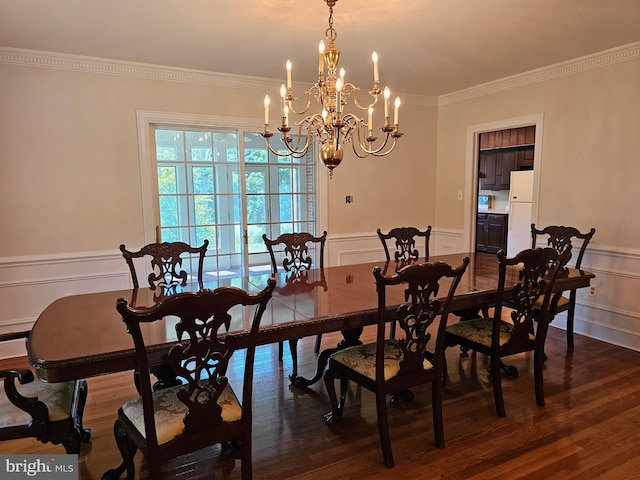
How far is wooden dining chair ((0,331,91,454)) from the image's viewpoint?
→ 5.49ft

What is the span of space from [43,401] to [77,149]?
2.53 m

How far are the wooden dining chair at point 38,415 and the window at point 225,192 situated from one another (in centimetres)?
234

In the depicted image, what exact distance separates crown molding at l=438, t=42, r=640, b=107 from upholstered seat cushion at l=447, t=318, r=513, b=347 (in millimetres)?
2572

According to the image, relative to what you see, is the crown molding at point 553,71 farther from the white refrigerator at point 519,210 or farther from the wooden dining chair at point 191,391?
the wooden dining chair at point 191,391

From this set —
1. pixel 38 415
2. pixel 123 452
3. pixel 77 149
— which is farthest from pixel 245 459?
pixel 77 149

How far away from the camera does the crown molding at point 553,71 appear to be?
349 centimetres

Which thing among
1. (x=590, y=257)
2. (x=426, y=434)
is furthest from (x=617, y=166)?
(x=426, y=434)

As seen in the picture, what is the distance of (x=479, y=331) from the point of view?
2.71m

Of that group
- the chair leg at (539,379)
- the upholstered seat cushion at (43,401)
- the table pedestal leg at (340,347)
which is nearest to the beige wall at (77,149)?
the upholstered seat cushion at (43,401)

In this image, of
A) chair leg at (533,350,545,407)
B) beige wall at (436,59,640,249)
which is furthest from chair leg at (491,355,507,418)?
beige wall at (436,59,640,249)

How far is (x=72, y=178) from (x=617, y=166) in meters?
4.74

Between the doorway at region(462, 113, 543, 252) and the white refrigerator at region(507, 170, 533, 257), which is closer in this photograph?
the doorway at region(462, 113, 543, 252)

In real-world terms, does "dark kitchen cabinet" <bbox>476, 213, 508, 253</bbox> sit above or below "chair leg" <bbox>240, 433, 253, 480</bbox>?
above

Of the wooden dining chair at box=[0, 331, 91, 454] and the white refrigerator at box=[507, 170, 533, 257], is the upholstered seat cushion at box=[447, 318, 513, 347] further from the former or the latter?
the white refrigerator at box=[507, 170, 533, 257]
